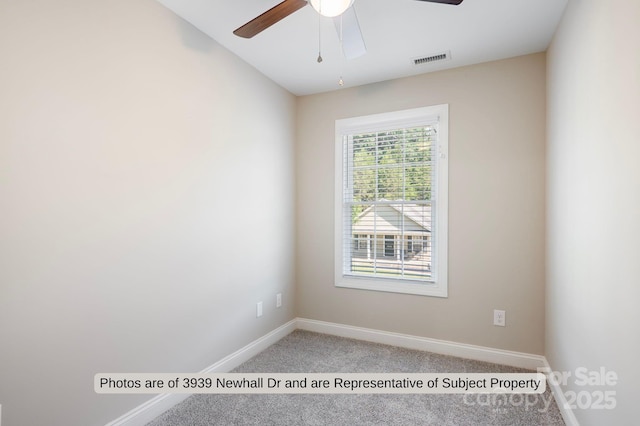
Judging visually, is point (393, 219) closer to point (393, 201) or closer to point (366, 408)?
point (393, 201)

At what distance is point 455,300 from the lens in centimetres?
278

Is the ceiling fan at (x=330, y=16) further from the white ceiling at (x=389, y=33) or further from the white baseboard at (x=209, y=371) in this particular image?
the white baseboard at (x=209, y=371)

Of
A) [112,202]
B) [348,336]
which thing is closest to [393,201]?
[348,336]

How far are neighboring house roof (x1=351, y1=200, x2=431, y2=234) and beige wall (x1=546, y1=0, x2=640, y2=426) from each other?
101 centimetres

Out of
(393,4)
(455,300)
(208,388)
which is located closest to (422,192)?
(455,300)

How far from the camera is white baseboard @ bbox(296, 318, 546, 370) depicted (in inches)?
99.7

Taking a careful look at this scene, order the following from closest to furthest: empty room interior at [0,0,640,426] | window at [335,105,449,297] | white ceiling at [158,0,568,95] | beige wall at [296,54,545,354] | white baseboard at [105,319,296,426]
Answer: empty room interior at [0,0,640,426]
white baseboard at [105,319,296,426]
white ceiling at [158,0,568,95]
beige wall at [296,54,545,354]
window at [335,105,449,297]

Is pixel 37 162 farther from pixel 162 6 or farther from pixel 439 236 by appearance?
pixel 439 236

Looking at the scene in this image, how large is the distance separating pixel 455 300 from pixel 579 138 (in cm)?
160

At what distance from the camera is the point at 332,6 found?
1.52 metres

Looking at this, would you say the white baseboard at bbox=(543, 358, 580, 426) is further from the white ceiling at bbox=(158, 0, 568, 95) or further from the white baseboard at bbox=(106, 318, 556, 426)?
the white ceiling at bbox=(158, 0, 568, 95)

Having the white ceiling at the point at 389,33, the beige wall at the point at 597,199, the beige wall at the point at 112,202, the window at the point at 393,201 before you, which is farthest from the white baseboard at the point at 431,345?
the white ceiling at the point at 389,33

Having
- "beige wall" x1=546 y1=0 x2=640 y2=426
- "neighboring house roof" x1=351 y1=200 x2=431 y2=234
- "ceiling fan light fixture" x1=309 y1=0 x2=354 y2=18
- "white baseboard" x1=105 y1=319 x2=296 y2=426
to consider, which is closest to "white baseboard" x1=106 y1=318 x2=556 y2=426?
"white baseboard" x1=105 y1=319 x2=296 y2=426

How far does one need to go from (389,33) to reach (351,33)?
63 centimetres
